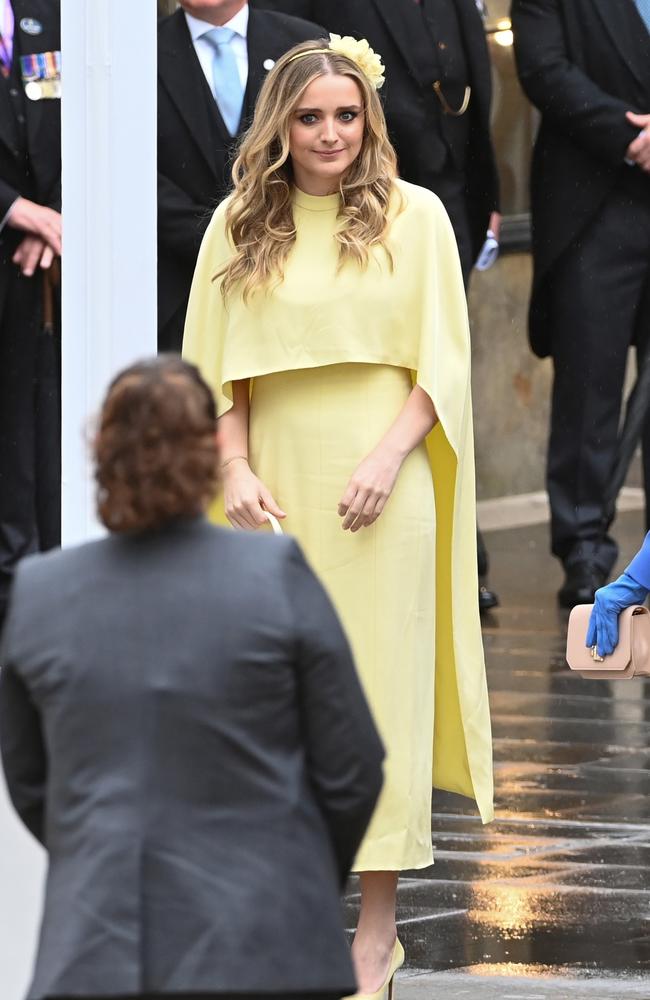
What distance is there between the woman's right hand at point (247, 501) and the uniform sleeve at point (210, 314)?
0.16 m

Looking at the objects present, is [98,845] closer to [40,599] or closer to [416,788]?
[40,599]

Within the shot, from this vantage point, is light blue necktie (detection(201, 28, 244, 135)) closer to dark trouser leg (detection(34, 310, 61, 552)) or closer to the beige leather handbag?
dark trouser leg (detection(34, 310, 61, 552))

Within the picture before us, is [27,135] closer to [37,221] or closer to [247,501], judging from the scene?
[37,221]

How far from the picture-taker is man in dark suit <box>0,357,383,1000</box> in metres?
2.70

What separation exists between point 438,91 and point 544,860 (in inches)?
129

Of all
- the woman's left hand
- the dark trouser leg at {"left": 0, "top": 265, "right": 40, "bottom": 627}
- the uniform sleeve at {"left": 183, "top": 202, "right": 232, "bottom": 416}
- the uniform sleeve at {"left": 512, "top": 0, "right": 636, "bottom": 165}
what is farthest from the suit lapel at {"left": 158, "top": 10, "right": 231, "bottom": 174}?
the woman's left hand

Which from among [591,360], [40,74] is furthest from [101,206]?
[591,360]

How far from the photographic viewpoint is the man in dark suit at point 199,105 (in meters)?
6.65

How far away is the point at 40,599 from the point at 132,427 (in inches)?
9.3

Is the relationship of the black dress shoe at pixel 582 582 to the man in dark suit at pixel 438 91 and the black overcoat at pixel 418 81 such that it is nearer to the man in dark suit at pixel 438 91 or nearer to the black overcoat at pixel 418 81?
the man in dark suit at pixel 438 91

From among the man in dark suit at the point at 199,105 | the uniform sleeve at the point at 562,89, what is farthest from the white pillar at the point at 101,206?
the uniform sleeve at the point at 562,89

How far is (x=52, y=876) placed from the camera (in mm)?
2781

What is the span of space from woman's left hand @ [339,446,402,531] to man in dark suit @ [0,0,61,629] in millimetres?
2602

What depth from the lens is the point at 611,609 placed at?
4.38 metres
